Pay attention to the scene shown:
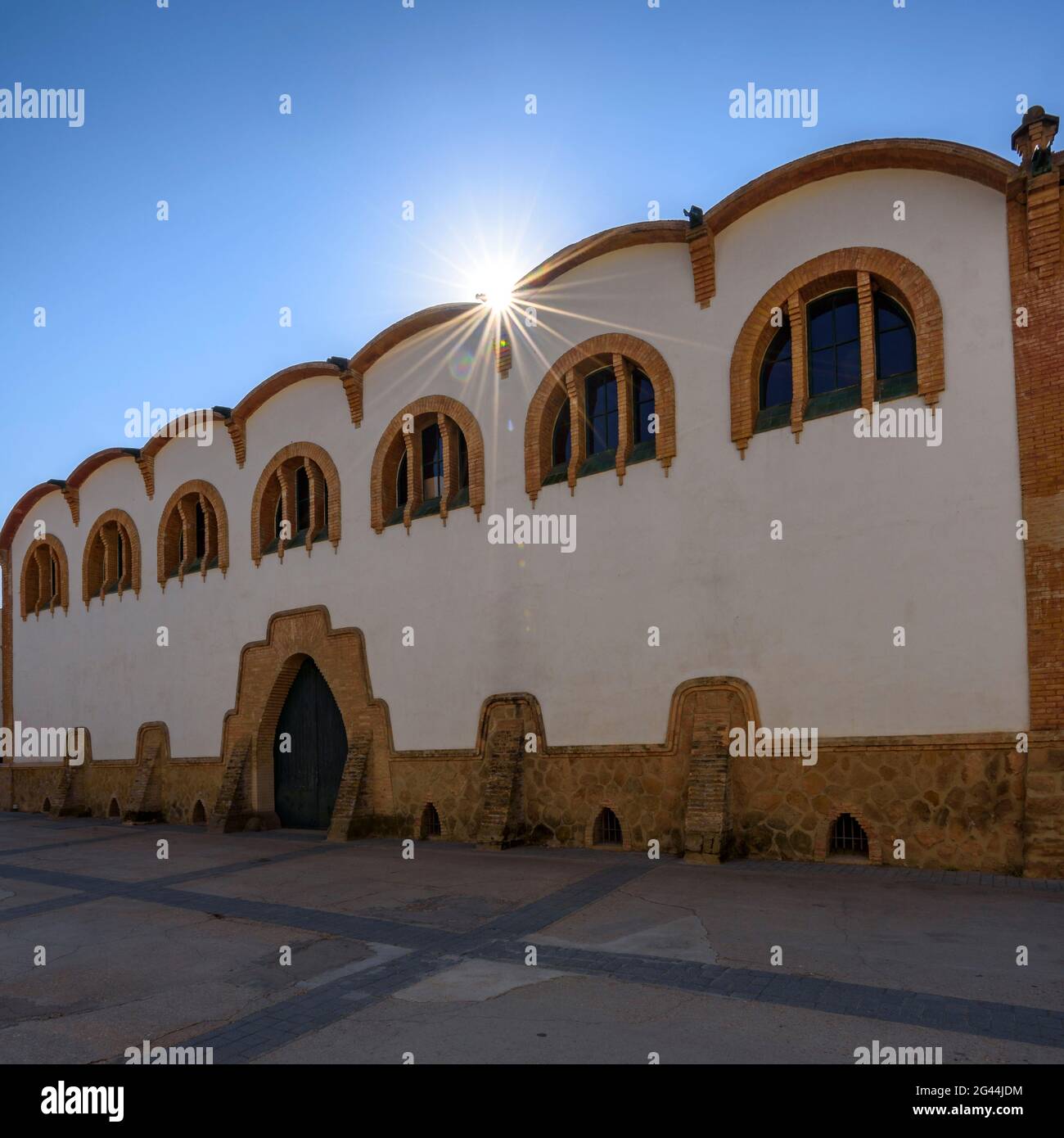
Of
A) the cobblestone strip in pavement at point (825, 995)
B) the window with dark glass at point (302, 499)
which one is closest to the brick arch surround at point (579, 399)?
the window with dark glass at point (302, 499)

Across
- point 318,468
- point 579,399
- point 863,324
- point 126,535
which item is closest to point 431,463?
point 318,468

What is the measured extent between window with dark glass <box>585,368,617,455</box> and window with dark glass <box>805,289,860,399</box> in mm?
3090

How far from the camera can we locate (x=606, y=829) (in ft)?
43.5

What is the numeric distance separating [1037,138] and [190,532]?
60.2 feet

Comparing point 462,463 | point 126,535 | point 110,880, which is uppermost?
point 462,463

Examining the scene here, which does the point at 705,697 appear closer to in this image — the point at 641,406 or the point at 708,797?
the point at 708,797

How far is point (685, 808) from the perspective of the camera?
12.2 metres

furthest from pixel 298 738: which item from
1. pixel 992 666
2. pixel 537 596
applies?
pixel 992 666

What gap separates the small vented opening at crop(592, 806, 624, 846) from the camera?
1314 centimetres

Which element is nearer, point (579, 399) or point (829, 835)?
point (829, 835)

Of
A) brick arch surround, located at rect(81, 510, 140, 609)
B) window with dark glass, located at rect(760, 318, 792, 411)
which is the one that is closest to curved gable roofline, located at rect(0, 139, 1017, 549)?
window with dark glass, located at rect(760, 318, 792, 411)

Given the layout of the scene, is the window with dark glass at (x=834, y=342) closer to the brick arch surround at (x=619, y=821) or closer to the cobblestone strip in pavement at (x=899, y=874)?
the cobblestone strip in pavement at (x=899, y=874)

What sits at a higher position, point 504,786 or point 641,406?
point 641,406
